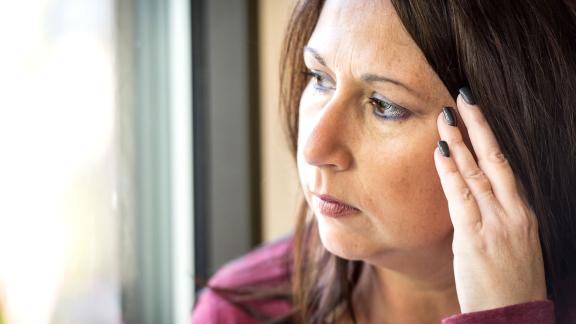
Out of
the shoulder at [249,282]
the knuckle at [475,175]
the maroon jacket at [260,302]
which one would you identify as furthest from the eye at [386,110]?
the shoulder at [249,282]

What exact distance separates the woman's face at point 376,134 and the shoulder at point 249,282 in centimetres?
31

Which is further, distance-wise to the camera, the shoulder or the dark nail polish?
the shoulder

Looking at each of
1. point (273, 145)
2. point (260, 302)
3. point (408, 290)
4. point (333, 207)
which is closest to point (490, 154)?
point (333, 207)

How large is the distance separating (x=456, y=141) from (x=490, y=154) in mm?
46

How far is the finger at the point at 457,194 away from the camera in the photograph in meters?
0.93

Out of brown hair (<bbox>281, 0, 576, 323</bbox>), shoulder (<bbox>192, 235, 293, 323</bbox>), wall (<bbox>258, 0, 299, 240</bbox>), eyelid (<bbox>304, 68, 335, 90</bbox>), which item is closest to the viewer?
brown hair (<bbox>281, 0, 576, 323</bbox>)

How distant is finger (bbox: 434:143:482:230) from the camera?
3.05ft

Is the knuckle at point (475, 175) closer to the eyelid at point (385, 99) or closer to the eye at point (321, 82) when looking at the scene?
the eyelid at point (385, 99)

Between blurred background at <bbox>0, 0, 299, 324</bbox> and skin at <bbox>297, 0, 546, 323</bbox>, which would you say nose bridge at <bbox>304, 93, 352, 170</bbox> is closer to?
skin at <bbox>297, 0, 546, 323</bbox>

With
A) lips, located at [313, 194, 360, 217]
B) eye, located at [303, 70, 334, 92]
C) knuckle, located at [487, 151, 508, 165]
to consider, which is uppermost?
eye, located at [303, 70, 334, 92]

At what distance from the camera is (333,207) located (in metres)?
1.00

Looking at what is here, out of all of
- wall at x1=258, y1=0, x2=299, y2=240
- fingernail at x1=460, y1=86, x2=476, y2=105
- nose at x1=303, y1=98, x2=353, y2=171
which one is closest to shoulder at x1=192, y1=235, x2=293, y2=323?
wall at x1=258, y1=0, x2=299, y2=240

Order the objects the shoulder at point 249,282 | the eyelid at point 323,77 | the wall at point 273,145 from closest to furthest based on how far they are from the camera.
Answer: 1. the eyelid at point 323,77
2. the shoulder at point 249,282
3. the wall at point 273,145

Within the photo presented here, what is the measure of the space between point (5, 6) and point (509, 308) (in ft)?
2.51
